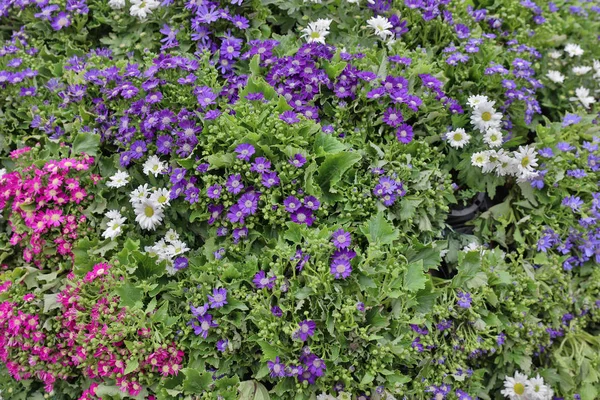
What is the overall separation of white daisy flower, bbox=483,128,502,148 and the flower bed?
13 mm

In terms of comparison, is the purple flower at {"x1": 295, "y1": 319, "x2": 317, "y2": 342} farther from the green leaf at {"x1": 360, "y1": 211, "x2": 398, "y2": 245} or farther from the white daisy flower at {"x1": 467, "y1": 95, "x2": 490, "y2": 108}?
the white daisy flower at {"x1": 467, "y1": 95, "x2": 490, "y2": 108}

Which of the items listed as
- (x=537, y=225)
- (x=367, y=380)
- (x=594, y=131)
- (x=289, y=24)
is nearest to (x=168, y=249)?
(x=367, y=380)

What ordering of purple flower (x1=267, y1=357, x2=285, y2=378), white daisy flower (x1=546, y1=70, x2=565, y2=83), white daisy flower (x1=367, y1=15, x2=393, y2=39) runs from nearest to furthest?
purple flower (x1=267, y1=357, x2=285, y2=378), white daisy flower (x1=367, y1=15, x2=393, y2=39), white daisy flower (x1=546, y1=70, x2=565, y2=83)

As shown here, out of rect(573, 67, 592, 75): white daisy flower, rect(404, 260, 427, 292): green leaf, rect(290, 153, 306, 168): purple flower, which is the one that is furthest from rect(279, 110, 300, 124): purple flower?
rect(573, 67, 592, 75): white daisy flower

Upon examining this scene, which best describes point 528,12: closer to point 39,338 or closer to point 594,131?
point 594,131

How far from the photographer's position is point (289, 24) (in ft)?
11.6

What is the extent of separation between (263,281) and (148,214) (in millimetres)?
805

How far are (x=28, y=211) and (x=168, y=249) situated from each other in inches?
32.7

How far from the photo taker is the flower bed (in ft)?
8.13

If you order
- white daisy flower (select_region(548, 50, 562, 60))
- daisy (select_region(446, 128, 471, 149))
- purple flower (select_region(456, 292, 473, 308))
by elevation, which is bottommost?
purple flower (select_region(456, 292, 473, 308))

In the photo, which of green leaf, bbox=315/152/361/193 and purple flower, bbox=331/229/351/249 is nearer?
purple flower, bbox=331/229/351/249

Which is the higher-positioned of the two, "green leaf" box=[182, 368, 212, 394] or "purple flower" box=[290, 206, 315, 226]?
"purple flower" box=[290, 206, 315, 226]

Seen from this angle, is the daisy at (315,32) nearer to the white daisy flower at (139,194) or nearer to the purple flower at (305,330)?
the white daisy flower at (139,194)

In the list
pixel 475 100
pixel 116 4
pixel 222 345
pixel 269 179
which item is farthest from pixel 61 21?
pixel 475 100
